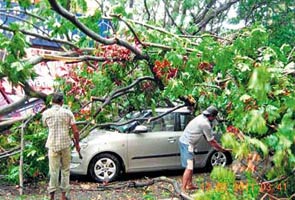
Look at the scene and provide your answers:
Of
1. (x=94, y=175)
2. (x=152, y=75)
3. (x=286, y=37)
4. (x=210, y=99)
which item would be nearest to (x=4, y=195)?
(x=94, y=175)

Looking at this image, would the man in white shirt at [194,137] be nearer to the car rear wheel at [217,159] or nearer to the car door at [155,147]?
the car door at [155,147]

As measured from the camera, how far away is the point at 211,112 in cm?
908

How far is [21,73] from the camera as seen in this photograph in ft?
17.1

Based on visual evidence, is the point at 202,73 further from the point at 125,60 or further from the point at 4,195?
the point at 4,195

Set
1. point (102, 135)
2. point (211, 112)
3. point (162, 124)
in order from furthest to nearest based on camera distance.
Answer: point (162, 124) < point (102, 135) < point (211, 112)

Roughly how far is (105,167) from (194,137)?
2.40m

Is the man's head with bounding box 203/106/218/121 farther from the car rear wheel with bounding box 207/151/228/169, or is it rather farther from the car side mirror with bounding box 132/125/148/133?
the car rear wheel with bounding box 207/151/228/169

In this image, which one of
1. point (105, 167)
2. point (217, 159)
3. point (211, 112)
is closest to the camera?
point (211, 112)

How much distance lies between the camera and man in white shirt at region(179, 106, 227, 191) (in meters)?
9.14

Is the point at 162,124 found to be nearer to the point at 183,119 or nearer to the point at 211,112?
the point at 183,119

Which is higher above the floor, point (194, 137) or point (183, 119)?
point (183, 119)

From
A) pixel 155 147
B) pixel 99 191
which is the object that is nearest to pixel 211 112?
pixel 155 147

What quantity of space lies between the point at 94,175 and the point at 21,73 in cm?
585

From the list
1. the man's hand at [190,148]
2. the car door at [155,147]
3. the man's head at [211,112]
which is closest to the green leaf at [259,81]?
the man's head at [211,112]
